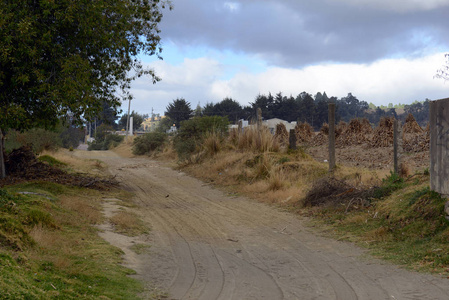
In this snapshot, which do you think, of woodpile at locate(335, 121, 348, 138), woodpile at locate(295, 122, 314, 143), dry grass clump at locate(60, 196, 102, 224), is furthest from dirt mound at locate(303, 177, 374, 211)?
woodpile at locate(295, 122, 314, 143)

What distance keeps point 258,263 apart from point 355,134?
20367mm

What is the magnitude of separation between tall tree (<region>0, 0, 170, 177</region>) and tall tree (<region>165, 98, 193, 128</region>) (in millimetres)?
61819

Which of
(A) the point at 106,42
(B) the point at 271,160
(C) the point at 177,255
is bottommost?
(C) the point at 177,255

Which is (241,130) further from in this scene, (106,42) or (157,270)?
(157,270)

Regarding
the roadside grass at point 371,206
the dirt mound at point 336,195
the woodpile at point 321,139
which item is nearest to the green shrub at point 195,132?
the woodpile at point 321,139

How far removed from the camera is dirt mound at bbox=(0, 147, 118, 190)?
14398mm

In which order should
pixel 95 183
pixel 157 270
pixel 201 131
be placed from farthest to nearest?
pixel 201 131 < pixel 95 183 < pixel 157 270

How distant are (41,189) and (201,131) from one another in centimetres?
1753

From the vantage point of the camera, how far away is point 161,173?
22641 millimetres

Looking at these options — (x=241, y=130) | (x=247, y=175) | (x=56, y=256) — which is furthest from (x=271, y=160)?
(x=56, y=256)

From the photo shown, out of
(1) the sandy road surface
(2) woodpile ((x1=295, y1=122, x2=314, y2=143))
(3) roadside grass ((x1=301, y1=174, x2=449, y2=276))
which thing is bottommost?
(1) the sandy road surface

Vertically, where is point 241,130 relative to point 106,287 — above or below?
above

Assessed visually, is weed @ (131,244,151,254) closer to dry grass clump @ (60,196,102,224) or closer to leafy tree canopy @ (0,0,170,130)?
dry grass clump @ (60,196,102,224)

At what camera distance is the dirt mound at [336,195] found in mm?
10711
